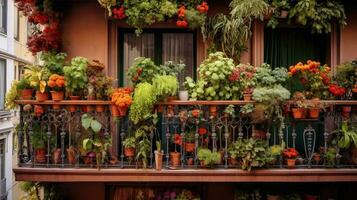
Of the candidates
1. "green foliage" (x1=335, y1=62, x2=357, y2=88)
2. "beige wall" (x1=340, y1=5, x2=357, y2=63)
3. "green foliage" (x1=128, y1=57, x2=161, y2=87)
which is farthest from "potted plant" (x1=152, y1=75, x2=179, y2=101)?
"beige wall" (x1=340, y1=5, x2=357, y2=63)

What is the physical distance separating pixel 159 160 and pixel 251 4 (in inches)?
A: 137

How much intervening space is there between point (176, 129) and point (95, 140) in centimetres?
161

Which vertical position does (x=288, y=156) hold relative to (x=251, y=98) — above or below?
below

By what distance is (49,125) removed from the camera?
8.68 metres

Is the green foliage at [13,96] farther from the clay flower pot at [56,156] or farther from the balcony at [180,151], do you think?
the clay flower pot at [56,156]

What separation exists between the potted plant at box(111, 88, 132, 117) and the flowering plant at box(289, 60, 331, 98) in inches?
125

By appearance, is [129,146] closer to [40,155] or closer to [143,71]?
[143,71]

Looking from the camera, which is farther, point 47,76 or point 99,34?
point 99,34

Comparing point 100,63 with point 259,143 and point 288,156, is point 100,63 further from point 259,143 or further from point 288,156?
point 288,156

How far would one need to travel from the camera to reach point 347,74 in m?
9.25

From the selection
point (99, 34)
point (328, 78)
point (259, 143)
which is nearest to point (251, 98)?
point (259, 143)

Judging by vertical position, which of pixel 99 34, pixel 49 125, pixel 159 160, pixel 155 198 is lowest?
pixel 155 198

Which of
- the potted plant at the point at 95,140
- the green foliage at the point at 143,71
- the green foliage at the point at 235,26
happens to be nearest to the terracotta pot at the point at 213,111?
the green foliage at the point at 143,71

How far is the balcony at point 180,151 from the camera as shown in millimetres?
8641
